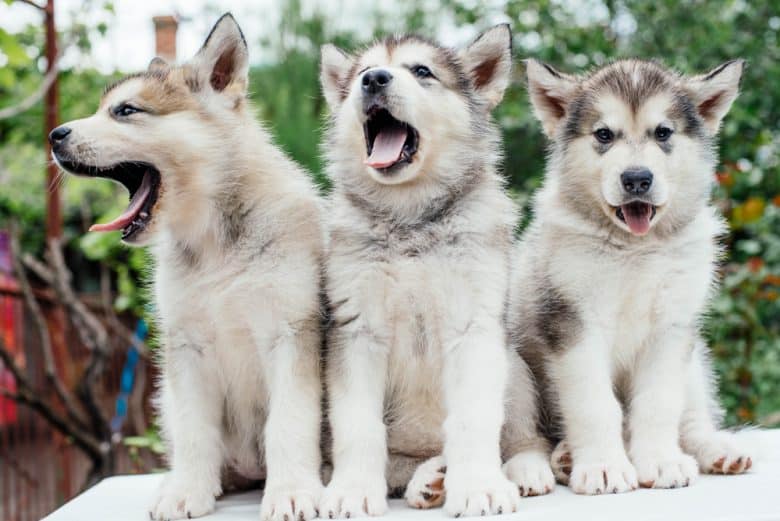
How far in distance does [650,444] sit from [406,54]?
154 cm

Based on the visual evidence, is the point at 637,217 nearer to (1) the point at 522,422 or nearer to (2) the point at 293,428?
(1) the point at 522,422

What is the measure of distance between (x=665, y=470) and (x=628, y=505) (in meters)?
0.31

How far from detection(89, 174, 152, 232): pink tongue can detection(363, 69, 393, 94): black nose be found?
81 centimetres

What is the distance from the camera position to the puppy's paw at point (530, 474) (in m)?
2.71

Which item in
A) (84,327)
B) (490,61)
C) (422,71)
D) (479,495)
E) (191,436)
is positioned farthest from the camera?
(84,327)

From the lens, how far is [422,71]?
288 centimetres

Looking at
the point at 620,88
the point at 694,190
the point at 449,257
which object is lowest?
the point at 449,257

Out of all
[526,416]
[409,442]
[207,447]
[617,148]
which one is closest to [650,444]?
[526,416]

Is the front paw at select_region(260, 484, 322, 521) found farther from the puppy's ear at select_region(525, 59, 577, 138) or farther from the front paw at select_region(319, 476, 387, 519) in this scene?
the puppy's ear at select_region(525, 59, 577, 138)

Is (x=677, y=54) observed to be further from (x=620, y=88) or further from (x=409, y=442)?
(x=409, y=442)

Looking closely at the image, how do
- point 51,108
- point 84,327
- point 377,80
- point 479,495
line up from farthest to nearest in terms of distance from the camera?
point 84,327, point 51,108, point 377,80, point 479,495

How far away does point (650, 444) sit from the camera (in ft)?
9.06

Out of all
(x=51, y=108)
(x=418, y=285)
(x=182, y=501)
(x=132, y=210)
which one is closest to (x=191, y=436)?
(x=182, y=501)

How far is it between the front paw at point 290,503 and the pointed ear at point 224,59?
4.68 ft
